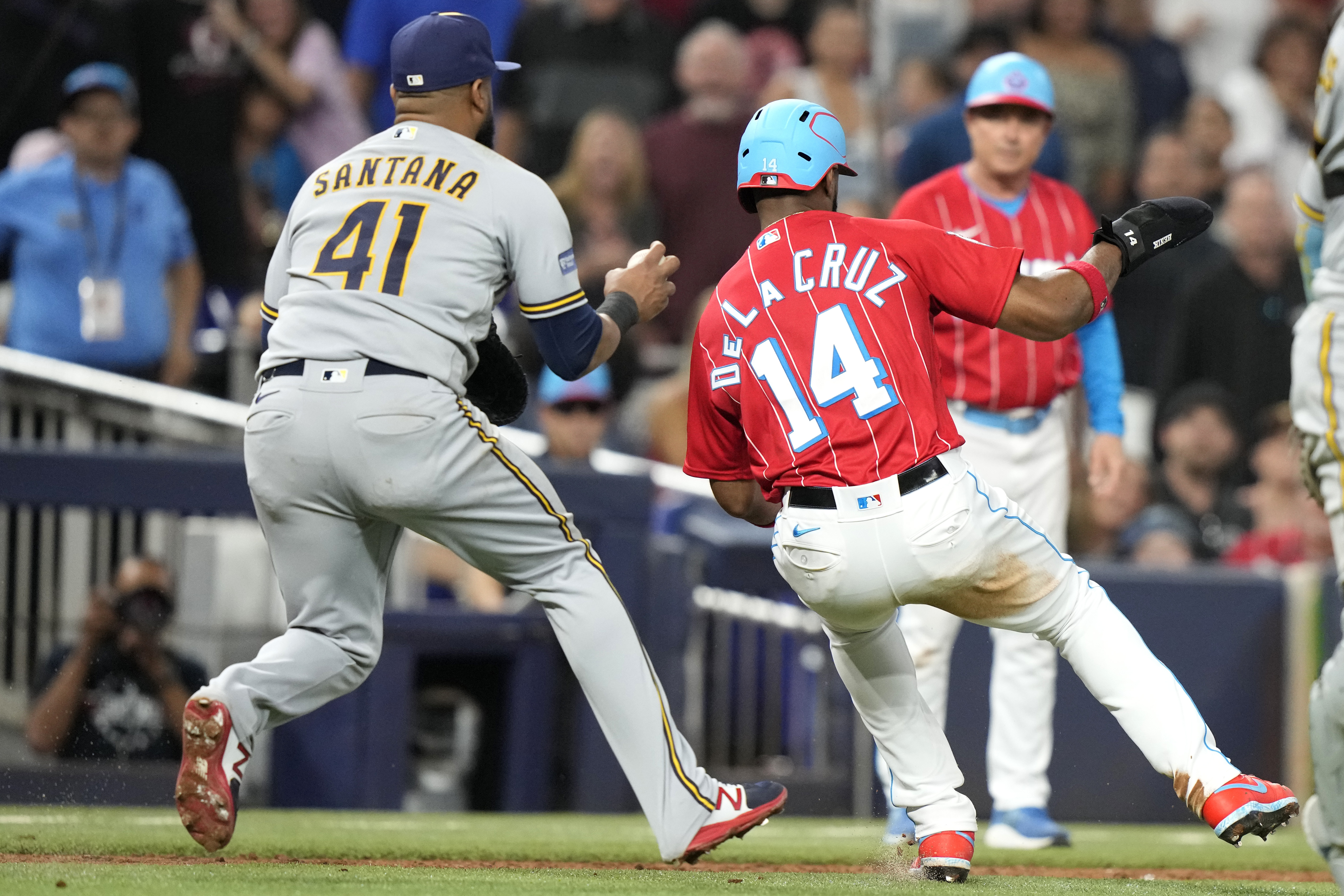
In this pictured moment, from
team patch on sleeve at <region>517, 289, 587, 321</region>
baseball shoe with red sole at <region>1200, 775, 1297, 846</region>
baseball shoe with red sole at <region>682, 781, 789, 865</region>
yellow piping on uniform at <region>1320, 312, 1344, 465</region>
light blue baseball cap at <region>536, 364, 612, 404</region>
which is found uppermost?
light blue baseball cap at <region>536, 364, 612, 404</region>

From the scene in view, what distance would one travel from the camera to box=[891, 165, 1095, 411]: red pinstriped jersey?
6234mm

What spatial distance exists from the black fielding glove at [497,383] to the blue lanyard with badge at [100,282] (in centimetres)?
445

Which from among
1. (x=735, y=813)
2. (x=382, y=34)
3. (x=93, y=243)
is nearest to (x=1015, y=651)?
(x=735, y=813)

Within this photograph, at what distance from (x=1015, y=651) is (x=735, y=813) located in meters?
1.78

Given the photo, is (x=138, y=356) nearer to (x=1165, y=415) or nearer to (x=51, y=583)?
(x=51, y=583)

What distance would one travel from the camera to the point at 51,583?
8.16 metres

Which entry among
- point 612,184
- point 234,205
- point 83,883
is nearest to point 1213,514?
point 612,184

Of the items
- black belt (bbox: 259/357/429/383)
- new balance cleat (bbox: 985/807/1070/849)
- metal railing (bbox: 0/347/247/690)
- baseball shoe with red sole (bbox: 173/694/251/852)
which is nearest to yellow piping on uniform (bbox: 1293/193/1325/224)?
black belt (bbox: 259/357/429/383)

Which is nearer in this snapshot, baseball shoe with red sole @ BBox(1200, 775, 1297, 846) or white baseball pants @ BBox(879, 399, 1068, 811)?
baseball shoe with red sole @ BBox(1200, 775, 1297, 846)

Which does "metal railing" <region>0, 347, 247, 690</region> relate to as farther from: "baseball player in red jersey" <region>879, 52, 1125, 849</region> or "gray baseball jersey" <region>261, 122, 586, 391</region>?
"baseball player in red jersey" <region>879, 52, 1125, 849</region>

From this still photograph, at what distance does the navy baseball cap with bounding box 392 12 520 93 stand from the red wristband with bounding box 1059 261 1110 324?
5.10 feet

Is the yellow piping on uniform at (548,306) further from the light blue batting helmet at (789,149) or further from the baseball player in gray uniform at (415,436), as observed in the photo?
the light blue batting helmet at (789,149)

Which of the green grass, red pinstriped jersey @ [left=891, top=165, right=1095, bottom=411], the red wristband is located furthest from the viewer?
red pinstriped jersey @ [left=891, top=165, right=1095, bottom=411]

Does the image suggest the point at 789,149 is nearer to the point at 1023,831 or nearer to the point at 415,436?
the point at 415,436
